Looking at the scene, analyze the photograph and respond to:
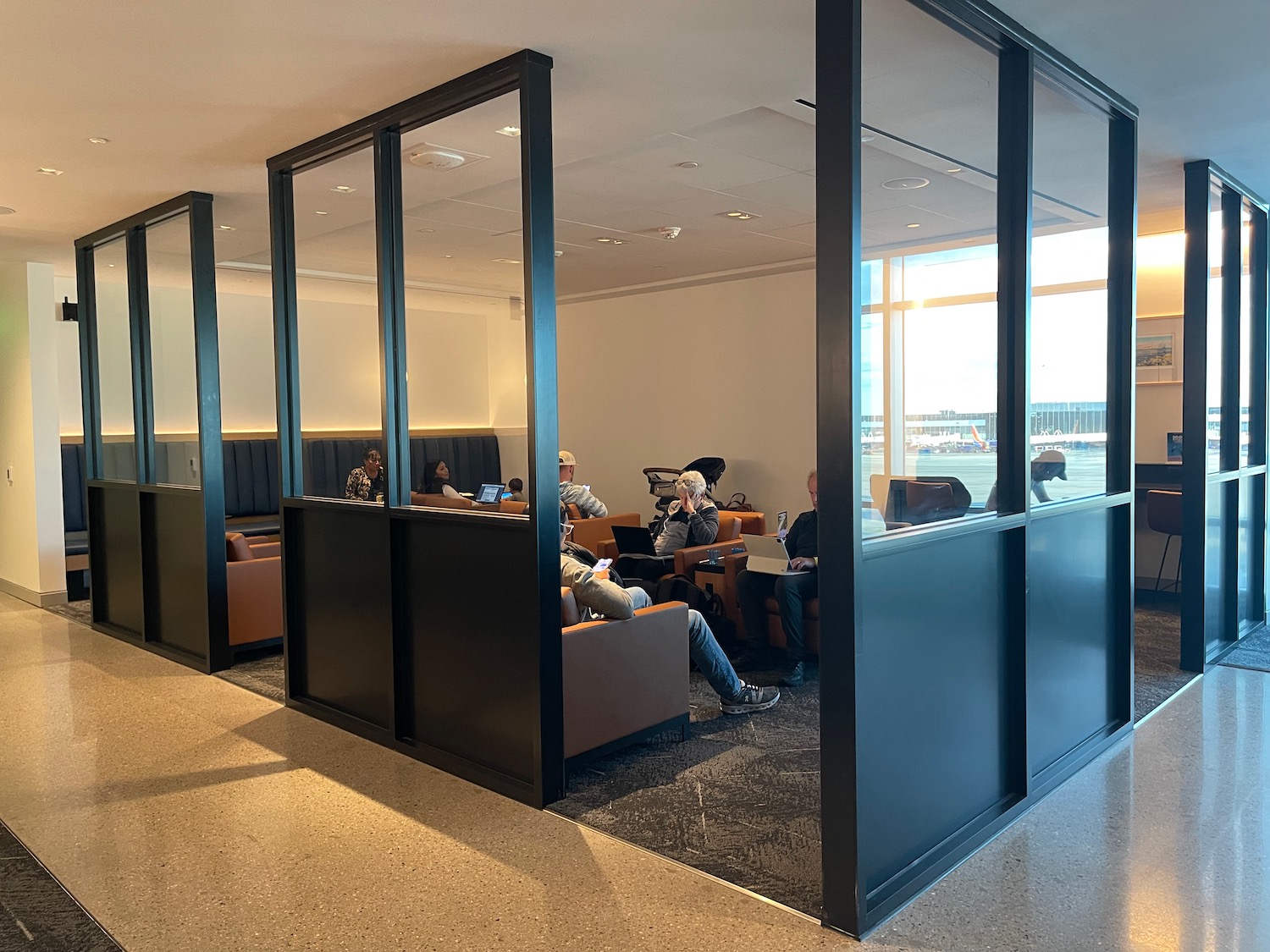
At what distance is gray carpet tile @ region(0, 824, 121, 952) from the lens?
9.11 ft

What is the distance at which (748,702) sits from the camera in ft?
15.8

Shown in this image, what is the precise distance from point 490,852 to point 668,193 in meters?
4.18

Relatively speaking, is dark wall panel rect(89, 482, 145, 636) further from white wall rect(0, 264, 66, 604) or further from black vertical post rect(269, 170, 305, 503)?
black vertical post rect(269, 170, 305, 503)

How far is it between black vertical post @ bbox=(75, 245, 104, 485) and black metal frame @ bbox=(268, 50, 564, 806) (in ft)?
9.16

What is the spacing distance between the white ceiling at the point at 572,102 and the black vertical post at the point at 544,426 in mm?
368

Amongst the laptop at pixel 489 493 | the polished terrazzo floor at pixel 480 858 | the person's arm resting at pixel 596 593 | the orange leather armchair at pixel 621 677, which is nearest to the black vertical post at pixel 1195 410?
the polished terrazzo floor at pixel 480 858

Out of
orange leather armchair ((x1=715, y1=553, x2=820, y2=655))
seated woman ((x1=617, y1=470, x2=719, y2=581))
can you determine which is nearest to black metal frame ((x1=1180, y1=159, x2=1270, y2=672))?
orange leather armchair ((x1=715, y1=553, x2=820, y2=655))

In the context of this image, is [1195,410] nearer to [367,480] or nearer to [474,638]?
[474,638]

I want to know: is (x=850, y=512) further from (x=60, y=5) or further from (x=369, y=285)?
(x=60, y=5)

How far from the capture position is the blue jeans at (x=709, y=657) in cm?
465

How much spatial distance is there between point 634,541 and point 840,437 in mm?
4016

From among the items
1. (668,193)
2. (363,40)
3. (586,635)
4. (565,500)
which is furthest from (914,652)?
(565,500)

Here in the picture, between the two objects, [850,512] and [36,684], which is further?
[36,684]

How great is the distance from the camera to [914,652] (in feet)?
9.98
